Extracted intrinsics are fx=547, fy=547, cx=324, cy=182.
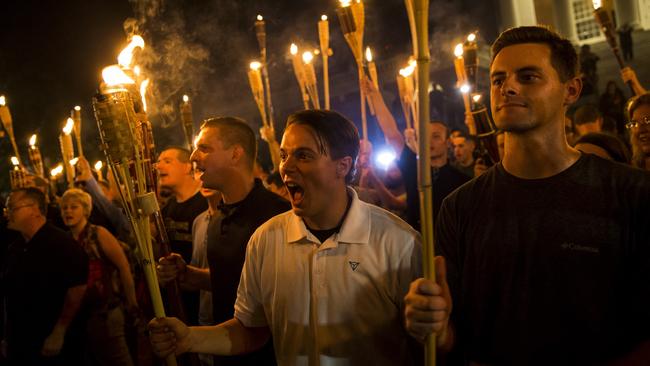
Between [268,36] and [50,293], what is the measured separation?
62.2 feet

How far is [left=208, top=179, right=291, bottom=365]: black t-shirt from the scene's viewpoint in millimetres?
3713

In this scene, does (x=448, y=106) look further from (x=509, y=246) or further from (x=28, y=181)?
(x=509, y=246)

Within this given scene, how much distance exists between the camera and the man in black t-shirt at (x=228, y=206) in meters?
3.75

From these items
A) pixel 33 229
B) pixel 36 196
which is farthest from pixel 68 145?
pixel 33 229

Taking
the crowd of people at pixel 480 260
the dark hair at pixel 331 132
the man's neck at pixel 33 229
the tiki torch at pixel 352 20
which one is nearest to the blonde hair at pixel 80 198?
the man's neck at pixel 33 229

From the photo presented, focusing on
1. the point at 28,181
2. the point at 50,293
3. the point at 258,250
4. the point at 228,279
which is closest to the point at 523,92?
the point at 258,250

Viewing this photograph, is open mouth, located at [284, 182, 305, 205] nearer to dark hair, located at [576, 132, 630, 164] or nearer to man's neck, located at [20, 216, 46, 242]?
dark hair, located at [576, 132, 630, 164]

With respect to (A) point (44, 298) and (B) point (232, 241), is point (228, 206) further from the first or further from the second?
(A) point (44, 298)

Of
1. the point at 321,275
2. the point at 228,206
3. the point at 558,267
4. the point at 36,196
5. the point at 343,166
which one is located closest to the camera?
the point at 558,267

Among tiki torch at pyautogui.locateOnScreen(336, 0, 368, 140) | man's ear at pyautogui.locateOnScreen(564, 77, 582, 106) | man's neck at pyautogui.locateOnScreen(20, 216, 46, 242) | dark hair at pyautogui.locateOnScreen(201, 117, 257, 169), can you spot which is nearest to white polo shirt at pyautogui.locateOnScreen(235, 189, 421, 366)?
man's ear at pyautogui.locateOnScreen(564, 77, 582, 106)

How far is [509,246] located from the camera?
2270mm

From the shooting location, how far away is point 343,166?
283 cm

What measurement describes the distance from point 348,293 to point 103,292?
4.13 m

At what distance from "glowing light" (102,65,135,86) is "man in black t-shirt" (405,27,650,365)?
1657mm
